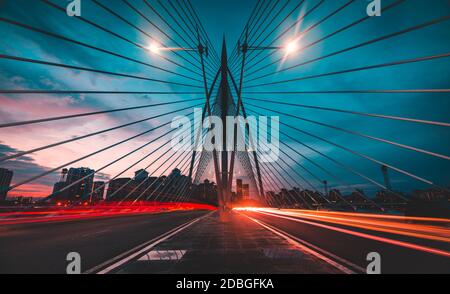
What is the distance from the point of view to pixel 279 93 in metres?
18.8

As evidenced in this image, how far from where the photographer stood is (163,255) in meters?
5.11

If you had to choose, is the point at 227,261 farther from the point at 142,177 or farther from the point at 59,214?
the point at 142,177

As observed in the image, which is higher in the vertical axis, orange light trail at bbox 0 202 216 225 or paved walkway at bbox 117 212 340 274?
paved walkway at bbox 117 212 340 274

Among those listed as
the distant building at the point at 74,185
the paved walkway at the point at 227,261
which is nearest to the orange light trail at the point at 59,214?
the distant building at the point at 74,185

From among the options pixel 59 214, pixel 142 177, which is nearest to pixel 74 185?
pixel 59 214

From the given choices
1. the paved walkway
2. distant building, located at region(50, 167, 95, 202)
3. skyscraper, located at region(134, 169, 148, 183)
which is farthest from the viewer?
skyscraper, located at region(134, 169, 148, 183)

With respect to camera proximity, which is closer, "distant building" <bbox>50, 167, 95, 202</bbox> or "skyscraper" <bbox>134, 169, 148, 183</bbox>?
"distant building" <bbox>50, 167, 95, 202</bbox>

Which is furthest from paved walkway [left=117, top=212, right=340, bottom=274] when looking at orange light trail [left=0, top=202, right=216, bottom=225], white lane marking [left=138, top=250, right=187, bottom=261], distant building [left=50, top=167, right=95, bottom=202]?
orange light trail [left=0, top=202, right=216, bottom=225]

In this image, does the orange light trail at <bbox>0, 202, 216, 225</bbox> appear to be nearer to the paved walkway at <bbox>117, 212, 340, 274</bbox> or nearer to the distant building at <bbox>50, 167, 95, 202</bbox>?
the distant building at <bbox>50, 167, 95, 202</bbox>

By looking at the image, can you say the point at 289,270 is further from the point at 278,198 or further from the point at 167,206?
the point at 167,206

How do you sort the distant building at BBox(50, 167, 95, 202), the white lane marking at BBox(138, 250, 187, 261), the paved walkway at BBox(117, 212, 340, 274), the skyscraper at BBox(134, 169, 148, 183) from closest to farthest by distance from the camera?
the paved walkway at BBox(117, 212, 340, 274) → the white lane marking at BBox(138, 250, 187, 261) → the distant building at BBox(50, 167, 95, 202) → the skyscraper at BBox(134, 169, 148, 183)

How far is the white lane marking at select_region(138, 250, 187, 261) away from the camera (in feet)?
15.6

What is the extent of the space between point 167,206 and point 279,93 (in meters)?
36.1
